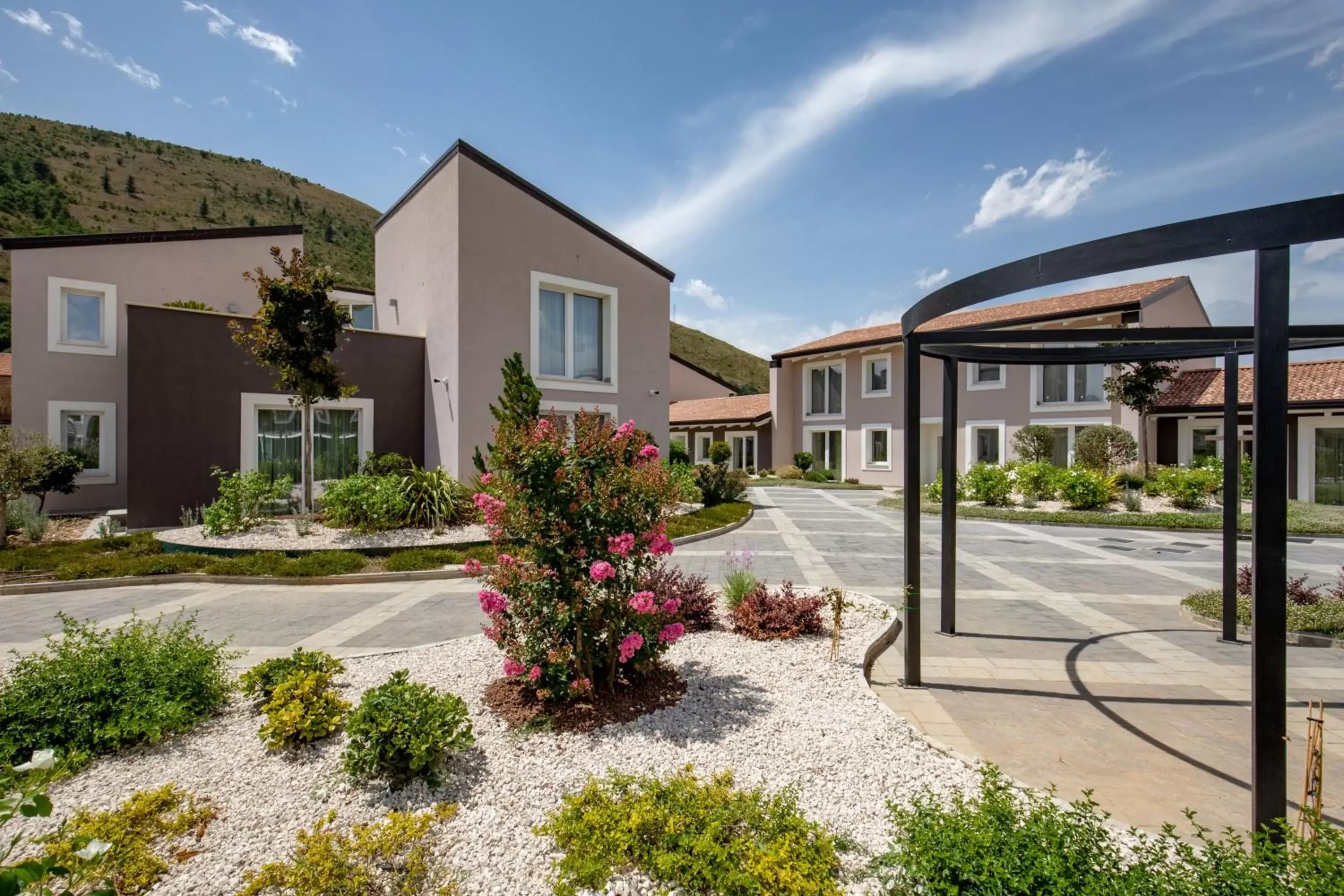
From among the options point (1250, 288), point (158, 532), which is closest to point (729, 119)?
point (1250, 288)

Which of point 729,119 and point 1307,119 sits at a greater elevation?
point 729,119

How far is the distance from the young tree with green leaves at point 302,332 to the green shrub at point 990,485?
1711 centimetres

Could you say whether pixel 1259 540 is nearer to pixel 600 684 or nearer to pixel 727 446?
pixel 600 684

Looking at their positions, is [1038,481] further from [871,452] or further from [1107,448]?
[871,452]

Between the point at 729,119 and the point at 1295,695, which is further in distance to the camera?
the point at 729,119

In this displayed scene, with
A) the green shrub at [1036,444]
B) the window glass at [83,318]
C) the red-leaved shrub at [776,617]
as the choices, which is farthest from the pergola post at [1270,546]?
the window glass at [83,318]

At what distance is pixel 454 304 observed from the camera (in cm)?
1338

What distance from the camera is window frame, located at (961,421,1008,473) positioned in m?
21.6

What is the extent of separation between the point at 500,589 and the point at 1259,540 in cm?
431

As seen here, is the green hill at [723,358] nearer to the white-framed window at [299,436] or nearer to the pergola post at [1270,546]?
the white-framed window at [299,436]

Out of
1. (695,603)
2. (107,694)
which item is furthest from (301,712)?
(695,603)

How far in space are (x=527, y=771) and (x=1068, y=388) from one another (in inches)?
922

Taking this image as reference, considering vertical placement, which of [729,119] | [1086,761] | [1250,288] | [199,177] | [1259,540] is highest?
[199,177]

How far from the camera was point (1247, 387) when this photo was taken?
17.5 m
